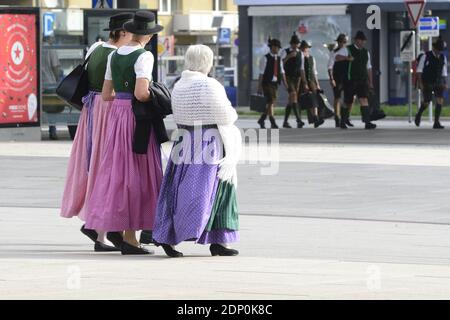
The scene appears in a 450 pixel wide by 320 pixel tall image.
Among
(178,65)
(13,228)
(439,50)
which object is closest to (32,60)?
(439,50)

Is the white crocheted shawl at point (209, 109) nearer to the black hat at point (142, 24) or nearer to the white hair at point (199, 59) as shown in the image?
the white hair at point (199, 59)

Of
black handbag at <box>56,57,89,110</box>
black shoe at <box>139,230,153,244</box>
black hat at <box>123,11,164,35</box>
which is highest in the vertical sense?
black hat at <box>123,11,164,35</box>

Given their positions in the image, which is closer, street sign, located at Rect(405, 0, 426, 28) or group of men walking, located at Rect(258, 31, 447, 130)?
group of men walking, located at Rect(258, 31, 447, 130)

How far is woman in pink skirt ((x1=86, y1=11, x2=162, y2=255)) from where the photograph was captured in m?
11.4

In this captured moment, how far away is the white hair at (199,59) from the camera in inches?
439

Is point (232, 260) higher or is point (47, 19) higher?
point (47, 19)

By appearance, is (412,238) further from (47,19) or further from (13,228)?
(47,19)

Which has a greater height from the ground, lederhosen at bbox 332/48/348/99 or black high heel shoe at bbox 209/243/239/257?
lederhosen at bbox 332/48/348/99

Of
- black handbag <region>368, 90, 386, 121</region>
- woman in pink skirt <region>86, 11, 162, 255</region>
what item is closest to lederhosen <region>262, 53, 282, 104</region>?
black handbag <region>368, 90, 386, 121</region>

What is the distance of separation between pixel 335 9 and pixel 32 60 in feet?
72.0

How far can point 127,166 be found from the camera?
1142 cm

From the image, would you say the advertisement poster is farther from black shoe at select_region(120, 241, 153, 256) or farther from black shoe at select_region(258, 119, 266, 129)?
black shoe at select_region(120, 241, 153, 256)

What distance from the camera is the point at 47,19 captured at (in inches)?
1007

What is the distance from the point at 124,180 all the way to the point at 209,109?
2.85 feet
